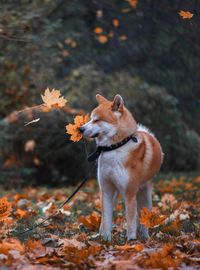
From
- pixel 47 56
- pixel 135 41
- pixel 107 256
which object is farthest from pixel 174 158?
pixel 107 256

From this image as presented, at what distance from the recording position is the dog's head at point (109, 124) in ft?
17.6

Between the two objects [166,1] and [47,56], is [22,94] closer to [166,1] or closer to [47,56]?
[47,56]

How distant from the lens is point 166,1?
262 inches

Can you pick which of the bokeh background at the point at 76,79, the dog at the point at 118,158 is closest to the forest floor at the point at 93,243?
the dog at the point at 118,158

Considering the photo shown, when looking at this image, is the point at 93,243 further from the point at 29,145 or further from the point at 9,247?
the point at 29,145

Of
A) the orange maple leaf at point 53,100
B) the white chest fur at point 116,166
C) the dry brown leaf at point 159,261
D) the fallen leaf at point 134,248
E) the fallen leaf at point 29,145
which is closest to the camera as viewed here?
the dry brown leaf at point 159,261

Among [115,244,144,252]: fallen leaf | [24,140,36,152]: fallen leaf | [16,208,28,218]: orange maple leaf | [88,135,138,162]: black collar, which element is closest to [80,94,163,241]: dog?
[88,135,138,162]: black collar

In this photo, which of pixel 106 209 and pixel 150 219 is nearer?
pixel 150 219

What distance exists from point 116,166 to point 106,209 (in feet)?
1.51

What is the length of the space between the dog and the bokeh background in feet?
10.4

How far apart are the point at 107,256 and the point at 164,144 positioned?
40.9 feet

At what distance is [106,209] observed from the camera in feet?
18.0

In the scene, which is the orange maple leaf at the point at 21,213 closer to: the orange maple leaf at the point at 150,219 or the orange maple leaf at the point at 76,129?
the orange maple leaf at the point at 76,129

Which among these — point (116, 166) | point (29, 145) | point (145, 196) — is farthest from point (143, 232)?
point (29, 145)
